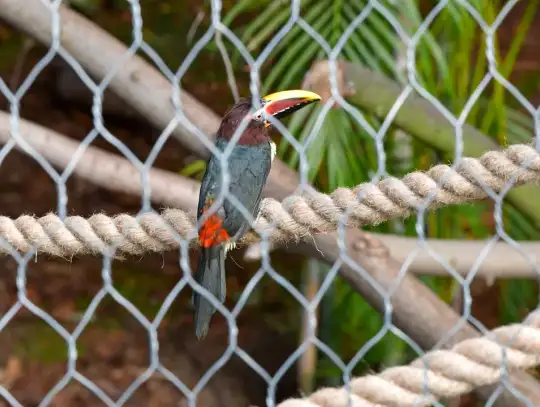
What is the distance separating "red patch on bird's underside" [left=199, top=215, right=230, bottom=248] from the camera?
1002mm

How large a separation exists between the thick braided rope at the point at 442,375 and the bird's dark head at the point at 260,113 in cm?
47

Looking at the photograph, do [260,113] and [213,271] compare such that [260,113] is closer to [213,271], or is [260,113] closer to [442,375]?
[213,271]

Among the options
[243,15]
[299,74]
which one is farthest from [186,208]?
[243,15]

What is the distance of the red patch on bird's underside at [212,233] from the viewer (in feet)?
3.29

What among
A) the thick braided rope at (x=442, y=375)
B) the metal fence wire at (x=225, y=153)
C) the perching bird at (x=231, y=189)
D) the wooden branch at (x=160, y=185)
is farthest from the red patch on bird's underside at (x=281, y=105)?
the thick braided rope at (x=442, y=375)

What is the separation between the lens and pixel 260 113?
1.14m

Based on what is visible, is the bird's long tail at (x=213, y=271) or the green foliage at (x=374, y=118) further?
the green foliage at (x=374, y=118)

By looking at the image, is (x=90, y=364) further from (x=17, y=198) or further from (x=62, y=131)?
(x=62, y=131)

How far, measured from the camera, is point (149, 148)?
2486 mm

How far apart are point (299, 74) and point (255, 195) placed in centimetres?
63

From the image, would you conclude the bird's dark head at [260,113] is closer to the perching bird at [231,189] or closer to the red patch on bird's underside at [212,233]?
the perching bird at [231,189]

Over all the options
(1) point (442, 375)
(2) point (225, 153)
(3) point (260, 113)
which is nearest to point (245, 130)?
(3) point (260, 113)

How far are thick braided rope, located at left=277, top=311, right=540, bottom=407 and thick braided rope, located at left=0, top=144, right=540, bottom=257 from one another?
18cm

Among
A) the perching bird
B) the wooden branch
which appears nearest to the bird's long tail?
the perching bird
